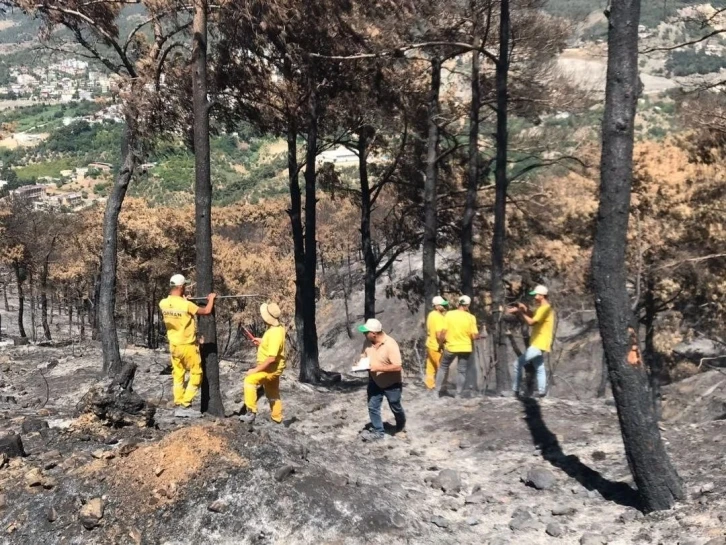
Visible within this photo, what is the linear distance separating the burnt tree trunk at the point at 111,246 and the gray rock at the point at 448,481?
265 inches

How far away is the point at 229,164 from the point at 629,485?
161 metres

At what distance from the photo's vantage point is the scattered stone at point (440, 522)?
5680 millimetres

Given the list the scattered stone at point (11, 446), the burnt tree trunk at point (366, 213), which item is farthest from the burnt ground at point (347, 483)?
the burnt tree trunk at point (366, 213)

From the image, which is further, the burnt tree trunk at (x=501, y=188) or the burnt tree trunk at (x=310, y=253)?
the burnt tree trunk at (x=310, y=253)

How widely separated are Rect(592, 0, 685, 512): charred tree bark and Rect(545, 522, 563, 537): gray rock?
0.79 m

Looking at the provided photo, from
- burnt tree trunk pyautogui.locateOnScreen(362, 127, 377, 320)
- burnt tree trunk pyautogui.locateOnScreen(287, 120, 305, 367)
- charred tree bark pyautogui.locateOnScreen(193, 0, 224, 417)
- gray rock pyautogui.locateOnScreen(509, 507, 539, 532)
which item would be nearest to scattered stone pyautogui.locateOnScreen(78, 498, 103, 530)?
charred tree bark pyautogui.locateOnScreen(193, 0, 224, 417)

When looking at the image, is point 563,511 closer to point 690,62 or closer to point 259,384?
point 259,384

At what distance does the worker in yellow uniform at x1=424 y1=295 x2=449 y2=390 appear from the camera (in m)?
10.1

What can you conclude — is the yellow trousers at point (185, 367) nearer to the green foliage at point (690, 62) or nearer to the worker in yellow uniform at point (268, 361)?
the worker in yellow uniform at point (268, 361)

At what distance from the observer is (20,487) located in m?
5.54

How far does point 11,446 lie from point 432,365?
6.49m

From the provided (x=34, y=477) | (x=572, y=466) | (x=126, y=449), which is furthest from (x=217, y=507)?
(x=572, y=466)

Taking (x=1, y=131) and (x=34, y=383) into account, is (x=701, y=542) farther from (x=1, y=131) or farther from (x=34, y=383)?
(x=1, y=131)

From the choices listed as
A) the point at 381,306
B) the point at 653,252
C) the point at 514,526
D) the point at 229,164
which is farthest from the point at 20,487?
the point at 229,164
